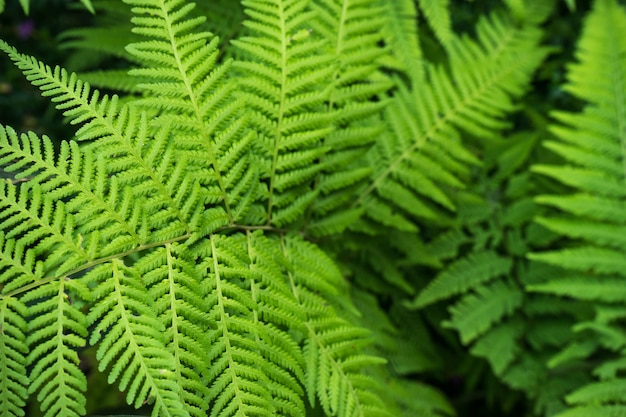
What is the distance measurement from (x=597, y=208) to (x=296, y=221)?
1060mm

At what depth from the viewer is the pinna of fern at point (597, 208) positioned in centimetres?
182

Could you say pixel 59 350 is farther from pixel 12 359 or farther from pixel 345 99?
pixel 345 99

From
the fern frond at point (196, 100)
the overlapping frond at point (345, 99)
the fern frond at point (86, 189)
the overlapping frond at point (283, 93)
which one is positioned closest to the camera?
the fern frond at point (86, 189)

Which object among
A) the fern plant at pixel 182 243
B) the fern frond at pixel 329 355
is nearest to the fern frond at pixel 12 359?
the fern plant at pixel 182 243

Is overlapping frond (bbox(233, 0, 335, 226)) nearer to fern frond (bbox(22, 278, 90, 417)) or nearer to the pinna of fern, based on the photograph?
fern frond (bbox(22, 278, 90, 417))

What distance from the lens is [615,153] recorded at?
194 centimetres

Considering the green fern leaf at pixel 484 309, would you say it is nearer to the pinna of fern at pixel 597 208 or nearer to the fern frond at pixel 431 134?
the pinna of fern at pixel 597 208

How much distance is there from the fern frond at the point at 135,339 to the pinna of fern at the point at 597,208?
1.25m

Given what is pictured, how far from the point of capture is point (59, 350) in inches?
44.2

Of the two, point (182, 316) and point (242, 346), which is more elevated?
point (182, 316)

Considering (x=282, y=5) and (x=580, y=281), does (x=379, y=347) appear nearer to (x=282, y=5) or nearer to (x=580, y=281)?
(x=580, y=281)

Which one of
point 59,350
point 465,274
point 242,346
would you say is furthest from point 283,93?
point 465,274

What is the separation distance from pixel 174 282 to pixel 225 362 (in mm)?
219

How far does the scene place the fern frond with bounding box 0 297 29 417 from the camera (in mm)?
1083
